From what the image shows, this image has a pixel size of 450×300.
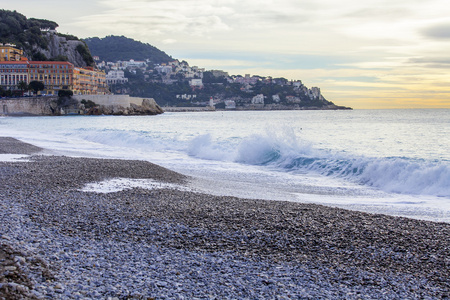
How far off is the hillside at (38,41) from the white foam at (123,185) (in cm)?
10516

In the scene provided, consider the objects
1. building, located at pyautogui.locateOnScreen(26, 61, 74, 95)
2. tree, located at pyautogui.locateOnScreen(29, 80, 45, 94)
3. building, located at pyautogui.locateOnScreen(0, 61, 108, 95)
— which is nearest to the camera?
tree, located at pyautogui.locateOnScreen(29, 80, 45, 94)

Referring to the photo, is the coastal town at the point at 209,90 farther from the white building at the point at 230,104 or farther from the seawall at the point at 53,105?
the seawall at the point at 53,105

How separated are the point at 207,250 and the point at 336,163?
10800 mm

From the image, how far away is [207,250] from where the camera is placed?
194 inches

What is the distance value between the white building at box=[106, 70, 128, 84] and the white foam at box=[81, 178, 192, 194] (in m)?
161

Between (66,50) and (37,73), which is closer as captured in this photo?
(37,73)

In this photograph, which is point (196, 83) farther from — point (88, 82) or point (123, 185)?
point (123, 185)

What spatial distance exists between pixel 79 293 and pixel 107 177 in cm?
733

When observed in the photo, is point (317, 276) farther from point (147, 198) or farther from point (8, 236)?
point (147, 198)

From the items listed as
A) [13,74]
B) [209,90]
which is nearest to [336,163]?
[13,74]

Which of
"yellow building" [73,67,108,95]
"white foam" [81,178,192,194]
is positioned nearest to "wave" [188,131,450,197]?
"white foam" [81,178,192,194]

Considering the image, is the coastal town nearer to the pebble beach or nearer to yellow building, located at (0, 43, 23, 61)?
yellow building, located at (0, 43, 23, 61)

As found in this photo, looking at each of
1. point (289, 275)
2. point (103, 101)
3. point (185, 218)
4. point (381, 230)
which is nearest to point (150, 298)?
point (289, 275)

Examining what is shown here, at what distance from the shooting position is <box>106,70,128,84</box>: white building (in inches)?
6511
